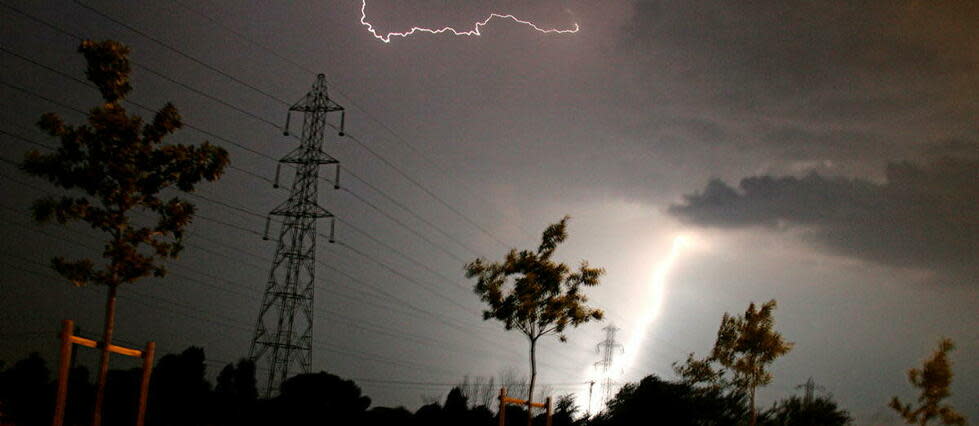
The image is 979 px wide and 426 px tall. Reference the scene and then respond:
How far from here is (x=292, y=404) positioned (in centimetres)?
2683

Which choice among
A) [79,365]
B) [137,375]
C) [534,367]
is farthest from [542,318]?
[79,365]

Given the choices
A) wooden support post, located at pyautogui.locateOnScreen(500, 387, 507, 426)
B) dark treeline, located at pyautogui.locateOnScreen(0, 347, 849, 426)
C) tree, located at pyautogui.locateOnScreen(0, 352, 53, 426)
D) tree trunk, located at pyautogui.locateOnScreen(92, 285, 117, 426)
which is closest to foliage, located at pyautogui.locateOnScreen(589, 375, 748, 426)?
dark treeline, located at pyautogui.locateOnScreen(0, 347, 849, 426)

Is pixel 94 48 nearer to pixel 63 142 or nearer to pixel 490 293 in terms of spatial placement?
pixel 63 142

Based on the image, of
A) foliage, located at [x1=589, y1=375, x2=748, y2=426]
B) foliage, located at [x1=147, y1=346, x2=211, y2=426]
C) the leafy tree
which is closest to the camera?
foliage, located at [x1=147, y1=346, x2=211, y2=426]

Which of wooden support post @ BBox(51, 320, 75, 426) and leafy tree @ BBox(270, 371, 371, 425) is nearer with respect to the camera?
wooden support post @ BBox(51, 320, 75, 426)

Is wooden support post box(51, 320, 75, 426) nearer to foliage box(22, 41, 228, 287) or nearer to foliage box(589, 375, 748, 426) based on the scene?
foliage box(22, 41, 228, 287)

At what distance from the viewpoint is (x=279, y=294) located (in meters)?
40.2

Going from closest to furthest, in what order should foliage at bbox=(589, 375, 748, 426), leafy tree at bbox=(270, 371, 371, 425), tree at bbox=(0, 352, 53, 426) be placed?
tree at bbox=(0, 352, 53, 426)
leafy tree at bbox=(270, 371, 371, 425)
foliage at bbox=(589, 375, 748, 426)

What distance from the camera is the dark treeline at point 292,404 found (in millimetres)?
23219

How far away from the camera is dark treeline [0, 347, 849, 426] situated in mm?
23219

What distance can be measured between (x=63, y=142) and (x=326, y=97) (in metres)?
27.8

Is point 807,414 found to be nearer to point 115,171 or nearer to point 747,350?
point 747,350

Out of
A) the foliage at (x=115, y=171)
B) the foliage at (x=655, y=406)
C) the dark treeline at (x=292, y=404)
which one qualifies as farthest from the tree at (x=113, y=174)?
the foliage at (x=655, y=406)

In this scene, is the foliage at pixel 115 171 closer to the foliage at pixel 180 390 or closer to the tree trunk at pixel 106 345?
the tree trunk at pixel 106 345
